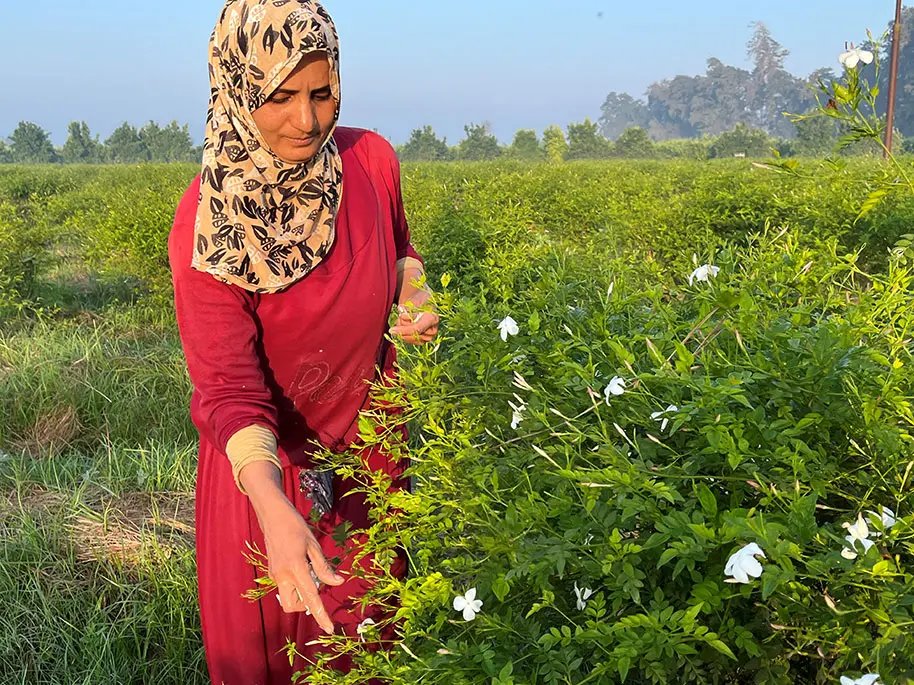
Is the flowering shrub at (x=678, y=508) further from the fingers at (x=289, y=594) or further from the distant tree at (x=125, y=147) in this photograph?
the distant tree at (x=125, y=147)

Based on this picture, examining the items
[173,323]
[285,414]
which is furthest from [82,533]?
[173,323]

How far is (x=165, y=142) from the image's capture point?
6462 centimetres

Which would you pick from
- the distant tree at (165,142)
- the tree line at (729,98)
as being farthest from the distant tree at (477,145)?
the tree line at (729,98)

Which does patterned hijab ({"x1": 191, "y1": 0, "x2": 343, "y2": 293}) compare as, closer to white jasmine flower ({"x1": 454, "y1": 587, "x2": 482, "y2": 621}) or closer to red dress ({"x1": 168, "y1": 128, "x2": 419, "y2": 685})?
red dress ({"x1": 168, "y1": 128, "x2": 419, "y2": 685})

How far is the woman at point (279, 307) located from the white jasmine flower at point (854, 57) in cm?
70

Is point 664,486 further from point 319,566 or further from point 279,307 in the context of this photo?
point 279,307

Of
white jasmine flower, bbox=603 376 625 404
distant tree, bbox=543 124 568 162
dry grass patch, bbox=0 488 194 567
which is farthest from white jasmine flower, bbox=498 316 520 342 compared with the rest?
distant tree, bbox=543 124 568 162

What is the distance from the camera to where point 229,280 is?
147cm

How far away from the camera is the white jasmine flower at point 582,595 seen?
3.00ft

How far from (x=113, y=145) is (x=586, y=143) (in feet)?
122

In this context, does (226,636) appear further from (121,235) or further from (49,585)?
(121,235)

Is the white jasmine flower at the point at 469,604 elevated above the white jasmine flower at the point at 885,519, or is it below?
below

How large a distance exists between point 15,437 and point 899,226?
429 centimetres

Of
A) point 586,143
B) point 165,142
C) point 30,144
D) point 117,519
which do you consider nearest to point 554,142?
point 586,143
